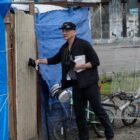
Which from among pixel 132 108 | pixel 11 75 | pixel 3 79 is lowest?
pixel 132 108

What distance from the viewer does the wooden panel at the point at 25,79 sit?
7.64m

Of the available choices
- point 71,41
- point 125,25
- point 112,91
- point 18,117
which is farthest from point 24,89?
point 125,25

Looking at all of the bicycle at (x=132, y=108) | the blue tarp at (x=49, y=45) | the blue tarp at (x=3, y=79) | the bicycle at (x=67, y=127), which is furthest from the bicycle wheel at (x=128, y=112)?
the blue tarp at (x=3, y=79)

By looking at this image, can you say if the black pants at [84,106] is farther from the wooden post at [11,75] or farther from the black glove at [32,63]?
the wooden post at [11,75]

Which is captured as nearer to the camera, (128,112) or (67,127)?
(67,127)

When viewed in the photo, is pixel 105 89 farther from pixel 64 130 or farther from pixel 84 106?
pixel 84 106

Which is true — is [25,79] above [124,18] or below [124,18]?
below

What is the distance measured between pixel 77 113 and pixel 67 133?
0.80 m

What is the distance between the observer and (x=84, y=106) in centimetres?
797

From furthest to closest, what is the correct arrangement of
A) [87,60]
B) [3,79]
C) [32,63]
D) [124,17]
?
[124,17], [32,63], [87,60], [3,79]

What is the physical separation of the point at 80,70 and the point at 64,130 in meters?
1.30

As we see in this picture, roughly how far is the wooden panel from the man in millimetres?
271

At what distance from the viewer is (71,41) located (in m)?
7.79

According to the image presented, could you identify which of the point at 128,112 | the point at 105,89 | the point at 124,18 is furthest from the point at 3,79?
the point at 124,18
